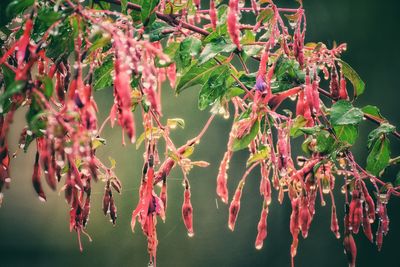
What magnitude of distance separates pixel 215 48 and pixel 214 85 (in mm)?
62

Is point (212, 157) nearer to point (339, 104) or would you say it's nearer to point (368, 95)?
point (368, 95)

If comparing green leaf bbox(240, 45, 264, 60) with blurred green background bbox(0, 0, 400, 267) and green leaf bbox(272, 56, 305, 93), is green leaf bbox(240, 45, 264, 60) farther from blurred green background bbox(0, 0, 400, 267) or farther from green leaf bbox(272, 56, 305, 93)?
blurred green background bbox(0, 0, 400, 267)

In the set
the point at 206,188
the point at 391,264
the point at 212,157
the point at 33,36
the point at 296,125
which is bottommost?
the point at 391,264

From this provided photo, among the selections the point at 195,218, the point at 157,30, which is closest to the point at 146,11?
the point at 157,30

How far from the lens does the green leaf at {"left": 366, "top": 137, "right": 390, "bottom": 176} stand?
0.61m

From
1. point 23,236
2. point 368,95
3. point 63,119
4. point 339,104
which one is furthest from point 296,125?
point 23,236

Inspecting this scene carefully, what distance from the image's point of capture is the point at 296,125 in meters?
0.57

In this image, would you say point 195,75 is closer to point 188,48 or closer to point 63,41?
point 188,48

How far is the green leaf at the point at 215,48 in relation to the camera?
1.78 ft

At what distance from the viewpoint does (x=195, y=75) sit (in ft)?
1.98

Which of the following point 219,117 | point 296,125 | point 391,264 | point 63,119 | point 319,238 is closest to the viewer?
point 63,119

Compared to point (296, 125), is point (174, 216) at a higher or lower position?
lower

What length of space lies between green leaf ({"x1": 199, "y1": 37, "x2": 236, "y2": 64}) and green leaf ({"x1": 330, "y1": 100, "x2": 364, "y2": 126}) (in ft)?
0.47

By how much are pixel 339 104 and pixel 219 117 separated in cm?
161
